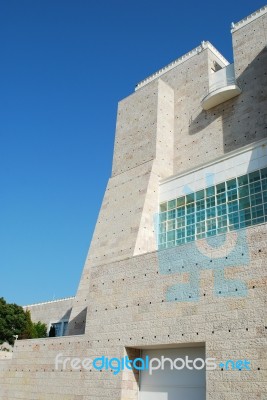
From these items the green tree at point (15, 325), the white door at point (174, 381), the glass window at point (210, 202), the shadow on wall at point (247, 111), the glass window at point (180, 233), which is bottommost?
the white door at point (174, 381)

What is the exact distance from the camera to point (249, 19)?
74.3 feet

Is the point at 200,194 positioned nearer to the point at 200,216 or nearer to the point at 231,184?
the point at 200,216

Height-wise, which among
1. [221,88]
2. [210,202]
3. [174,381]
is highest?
[221,88]

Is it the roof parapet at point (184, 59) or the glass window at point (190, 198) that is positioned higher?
the roof parapet at point (184, 59)

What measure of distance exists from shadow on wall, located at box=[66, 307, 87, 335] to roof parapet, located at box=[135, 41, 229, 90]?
51.3 feet

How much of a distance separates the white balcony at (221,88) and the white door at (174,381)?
13.9 m

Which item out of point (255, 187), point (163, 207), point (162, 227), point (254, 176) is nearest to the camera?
point (255, 187)

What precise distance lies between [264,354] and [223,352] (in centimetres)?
126

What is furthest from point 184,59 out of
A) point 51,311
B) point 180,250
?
point 51,311

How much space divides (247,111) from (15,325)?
22904mm

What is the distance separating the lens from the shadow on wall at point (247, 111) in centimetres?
1970

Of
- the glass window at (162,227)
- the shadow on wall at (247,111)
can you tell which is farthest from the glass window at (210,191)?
the shadow on wall at (247,111)

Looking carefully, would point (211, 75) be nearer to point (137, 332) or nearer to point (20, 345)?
point (137, 332)

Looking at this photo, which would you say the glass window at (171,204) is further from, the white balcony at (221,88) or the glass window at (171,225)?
the white balcony at (221,88)
